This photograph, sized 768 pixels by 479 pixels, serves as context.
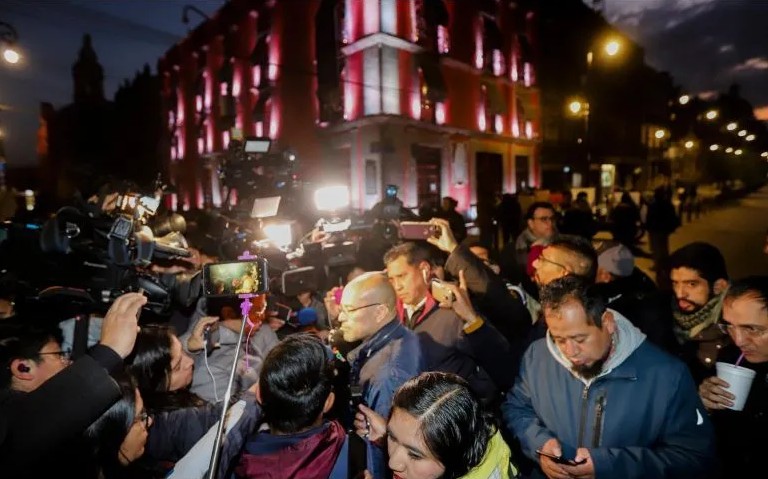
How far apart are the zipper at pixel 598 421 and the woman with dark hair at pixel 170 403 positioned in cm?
181

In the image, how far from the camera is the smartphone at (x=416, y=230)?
3.88 meters

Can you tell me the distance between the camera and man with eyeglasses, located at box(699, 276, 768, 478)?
2.20m

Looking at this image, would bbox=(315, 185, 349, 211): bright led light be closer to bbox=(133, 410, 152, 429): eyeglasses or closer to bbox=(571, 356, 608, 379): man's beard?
bbox=(133, 410, 152, 429): eyeglasses

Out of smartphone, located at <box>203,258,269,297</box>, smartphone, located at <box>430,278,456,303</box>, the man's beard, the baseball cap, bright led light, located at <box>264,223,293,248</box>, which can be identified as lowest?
the man's beard

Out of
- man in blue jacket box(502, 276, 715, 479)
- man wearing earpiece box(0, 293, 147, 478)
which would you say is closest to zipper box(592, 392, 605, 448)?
man in blue jacket box(502, 276, 715, 479)

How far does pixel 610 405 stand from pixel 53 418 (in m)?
2.51

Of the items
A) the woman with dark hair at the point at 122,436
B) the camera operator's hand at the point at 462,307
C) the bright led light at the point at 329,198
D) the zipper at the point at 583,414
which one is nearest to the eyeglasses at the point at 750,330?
the zipper at the point at 583,414

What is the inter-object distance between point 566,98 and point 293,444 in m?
32.0

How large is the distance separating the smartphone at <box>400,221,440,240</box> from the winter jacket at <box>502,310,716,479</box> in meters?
1.76

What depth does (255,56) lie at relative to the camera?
917 inches

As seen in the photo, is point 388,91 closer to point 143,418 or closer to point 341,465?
point 143,418

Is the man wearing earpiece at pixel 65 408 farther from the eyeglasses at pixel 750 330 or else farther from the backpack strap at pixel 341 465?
the eyeglasses at pixel 750 330

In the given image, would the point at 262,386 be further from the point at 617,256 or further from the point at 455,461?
the point at 617,256

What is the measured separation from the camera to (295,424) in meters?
2.03
